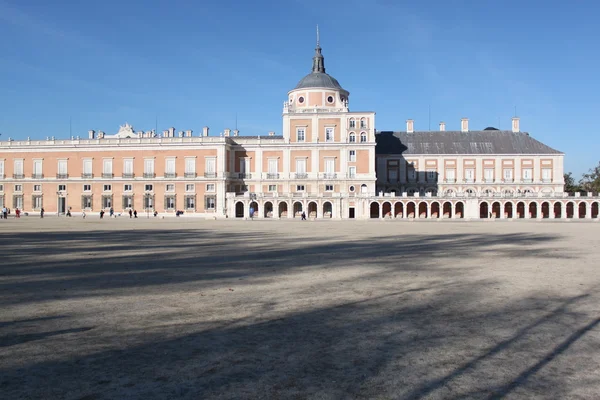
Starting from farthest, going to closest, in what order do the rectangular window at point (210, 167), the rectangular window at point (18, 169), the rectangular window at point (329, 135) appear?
1. the rectangular window at point (18, 169)
2. the rectangular window at point (329, 135)
3. the rectangular window at point (210, 167)

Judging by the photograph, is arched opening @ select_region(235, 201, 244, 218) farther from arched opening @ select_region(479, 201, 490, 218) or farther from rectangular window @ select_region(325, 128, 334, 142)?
arched opening @ select_region(479, 201, 490, 218)

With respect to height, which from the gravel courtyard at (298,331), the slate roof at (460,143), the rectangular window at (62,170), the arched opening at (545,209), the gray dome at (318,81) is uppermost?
the gray dome at (318,81)

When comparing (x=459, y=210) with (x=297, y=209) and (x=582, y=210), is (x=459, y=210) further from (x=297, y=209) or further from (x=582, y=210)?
(x=297, y=209)

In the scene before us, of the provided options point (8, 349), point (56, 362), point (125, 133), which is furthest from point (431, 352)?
point (125, 133)

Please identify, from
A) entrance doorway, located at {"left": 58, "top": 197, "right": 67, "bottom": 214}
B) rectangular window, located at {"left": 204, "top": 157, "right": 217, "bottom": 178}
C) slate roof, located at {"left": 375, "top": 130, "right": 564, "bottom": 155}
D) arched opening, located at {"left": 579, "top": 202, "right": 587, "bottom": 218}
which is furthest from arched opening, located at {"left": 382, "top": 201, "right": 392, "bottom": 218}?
entrance doorway, located at {"left": 58, "top": 197, "right": 67, "bottom": 214}

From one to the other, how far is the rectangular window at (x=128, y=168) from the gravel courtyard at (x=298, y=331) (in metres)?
54.6

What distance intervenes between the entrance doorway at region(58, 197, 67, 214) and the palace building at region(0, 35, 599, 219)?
0.40ft

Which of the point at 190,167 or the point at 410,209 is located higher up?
the point at 190,167

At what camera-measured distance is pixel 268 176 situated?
222 feet

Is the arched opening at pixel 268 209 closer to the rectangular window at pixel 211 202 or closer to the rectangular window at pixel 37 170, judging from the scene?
the rectangular window at pixel 211 202

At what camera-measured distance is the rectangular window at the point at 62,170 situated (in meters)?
68.8

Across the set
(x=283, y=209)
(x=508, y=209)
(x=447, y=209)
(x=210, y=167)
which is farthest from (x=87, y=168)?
(x=508, y=209)

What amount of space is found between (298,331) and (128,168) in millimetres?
64018

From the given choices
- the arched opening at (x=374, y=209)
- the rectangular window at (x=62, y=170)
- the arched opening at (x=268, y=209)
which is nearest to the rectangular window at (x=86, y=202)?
the rectangular window at (x=62, y=170)
